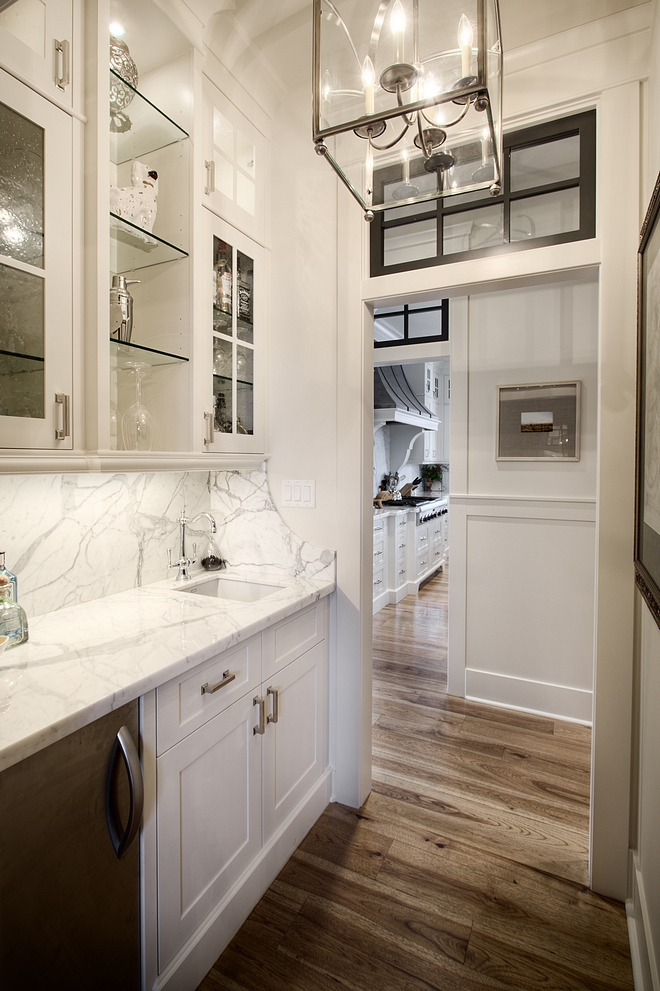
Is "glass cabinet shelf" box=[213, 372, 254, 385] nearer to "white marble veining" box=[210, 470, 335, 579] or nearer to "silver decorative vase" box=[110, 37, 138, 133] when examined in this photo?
"white marble veining" box=[210, 470, 335, 579]

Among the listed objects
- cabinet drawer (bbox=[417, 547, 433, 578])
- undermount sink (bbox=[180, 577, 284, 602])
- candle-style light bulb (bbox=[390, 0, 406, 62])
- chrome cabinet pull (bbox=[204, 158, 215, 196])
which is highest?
chrome cabinet pull (bbox=[204, 158, 215, 196])

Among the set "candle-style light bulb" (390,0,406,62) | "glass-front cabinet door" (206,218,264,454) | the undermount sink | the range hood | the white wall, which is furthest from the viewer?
the range hood

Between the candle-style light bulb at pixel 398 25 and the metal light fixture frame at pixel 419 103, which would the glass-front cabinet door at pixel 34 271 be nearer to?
the metal light fixture frame at pixel 419 103

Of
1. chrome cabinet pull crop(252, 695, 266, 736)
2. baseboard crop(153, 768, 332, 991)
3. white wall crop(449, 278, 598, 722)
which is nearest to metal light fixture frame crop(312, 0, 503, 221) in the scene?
chrome cabinet pull crop(252, 695, 266, 736)

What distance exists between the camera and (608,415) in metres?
1.64

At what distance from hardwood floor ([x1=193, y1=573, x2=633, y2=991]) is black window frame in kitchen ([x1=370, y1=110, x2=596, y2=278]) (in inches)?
86.3

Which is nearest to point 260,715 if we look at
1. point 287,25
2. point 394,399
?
point 287,25

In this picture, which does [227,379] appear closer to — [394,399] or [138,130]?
[138,130]

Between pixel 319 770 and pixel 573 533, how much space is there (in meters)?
1.85

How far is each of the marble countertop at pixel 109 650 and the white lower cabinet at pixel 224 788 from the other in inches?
2.7

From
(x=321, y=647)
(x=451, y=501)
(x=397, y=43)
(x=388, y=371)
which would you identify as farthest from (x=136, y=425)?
(x=388, y=371)

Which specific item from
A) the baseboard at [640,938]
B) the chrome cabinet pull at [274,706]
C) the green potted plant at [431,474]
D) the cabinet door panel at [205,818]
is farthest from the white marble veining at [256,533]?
the green potted plant at [431,474]

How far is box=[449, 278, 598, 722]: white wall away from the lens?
2.79 meters

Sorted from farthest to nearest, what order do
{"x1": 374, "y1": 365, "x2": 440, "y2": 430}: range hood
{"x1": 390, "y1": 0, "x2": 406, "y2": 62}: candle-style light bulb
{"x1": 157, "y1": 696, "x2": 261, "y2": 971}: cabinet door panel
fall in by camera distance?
{"x1": 374, "y1": 365, "x2": 440, "y2": 430}: range hood → {"x1": 157, "y1": 696, "x2": 261, "y2": 971}: cabinet door panel → {"x1": 390, "y1": 0, "x2": 406, "y2": 62}: candle-style light bulb
